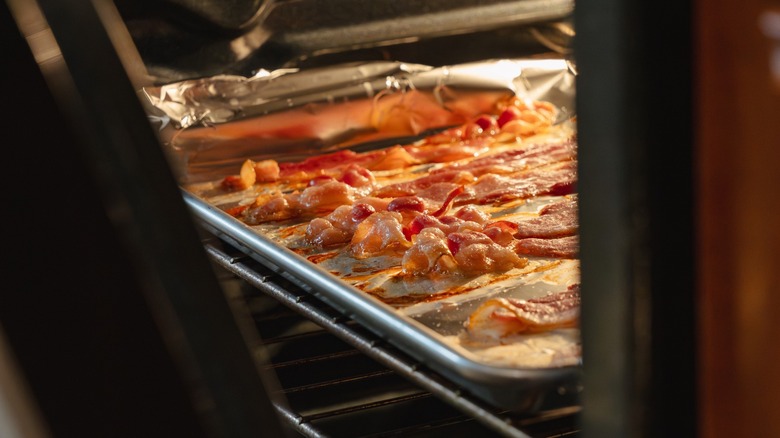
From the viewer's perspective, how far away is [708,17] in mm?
582

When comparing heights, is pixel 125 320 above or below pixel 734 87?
below

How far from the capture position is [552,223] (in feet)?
7.07

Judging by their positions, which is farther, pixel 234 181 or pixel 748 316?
pixel 234 181

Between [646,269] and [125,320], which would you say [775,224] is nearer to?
[646,269]

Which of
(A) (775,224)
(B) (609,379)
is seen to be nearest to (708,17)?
(A) (775,224)

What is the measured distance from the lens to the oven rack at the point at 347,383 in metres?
1.42

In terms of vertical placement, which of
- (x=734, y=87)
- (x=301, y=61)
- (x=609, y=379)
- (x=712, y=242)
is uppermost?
(x=301, y=61)

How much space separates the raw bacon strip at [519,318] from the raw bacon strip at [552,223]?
46 centimetres

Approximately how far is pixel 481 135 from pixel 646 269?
8.18 feet

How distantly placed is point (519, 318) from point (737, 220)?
971 mm

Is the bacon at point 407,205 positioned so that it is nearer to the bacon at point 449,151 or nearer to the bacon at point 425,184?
the bacon at point 425,184

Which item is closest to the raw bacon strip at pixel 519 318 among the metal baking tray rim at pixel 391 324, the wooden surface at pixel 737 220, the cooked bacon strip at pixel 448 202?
the metal baking tray rim at pixel 391 324

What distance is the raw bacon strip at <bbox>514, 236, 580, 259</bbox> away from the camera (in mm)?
2000

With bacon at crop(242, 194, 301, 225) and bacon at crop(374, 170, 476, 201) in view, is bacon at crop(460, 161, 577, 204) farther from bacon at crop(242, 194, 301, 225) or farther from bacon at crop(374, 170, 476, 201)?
bacon at crop(242, 194, 301, 225)
